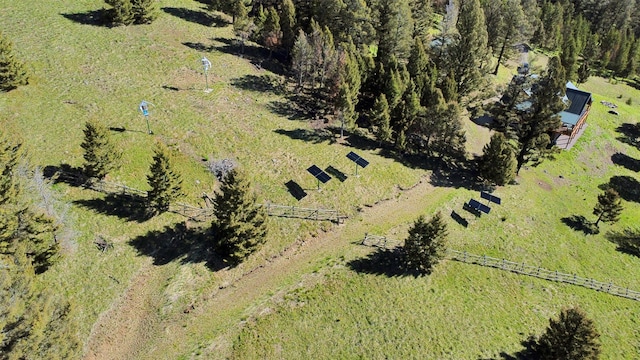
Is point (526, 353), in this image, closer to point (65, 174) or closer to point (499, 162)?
point (499, 162)

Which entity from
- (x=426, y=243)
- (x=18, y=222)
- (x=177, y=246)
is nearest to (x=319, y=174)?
(x=426, y=243)

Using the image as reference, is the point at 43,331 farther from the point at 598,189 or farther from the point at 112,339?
the point at 598,189

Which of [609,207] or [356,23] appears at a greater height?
[356,23]

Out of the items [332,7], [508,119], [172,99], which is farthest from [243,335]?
[332,7]

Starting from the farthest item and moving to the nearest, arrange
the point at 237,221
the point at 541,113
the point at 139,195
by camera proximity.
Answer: the point at 541,113
the point at 139,195
the point at 237,221

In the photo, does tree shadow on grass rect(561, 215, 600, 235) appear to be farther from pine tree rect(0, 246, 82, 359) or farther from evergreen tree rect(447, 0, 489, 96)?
pine tree rect(0, 246, 82, 359)

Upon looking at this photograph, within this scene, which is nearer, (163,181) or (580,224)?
(163,181)

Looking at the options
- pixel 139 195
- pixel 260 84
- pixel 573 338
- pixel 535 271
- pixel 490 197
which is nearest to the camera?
pixel 573 338

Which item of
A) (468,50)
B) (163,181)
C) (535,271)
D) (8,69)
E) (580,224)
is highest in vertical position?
(468,50)
